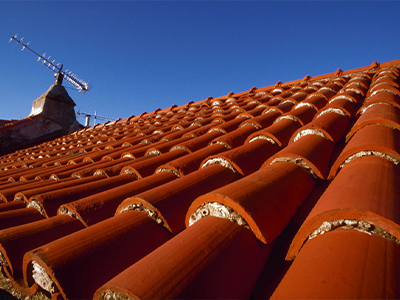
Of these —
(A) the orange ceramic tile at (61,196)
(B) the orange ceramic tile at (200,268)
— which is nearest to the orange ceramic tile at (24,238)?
(A) the orange ceramic tile at (61,196)

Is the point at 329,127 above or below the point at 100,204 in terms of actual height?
above

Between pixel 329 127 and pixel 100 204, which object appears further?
pixel 329 127

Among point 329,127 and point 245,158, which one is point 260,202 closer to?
point 245,158

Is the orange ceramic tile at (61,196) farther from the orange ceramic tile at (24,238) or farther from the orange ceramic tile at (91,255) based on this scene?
the orange ceramic tile at (91,255)

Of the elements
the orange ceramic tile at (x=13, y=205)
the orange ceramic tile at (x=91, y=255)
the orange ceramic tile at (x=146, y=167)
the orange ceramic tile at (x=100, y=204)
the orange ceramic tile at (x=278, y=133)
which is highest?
the orange ceramic tile at (x=278, y=133)

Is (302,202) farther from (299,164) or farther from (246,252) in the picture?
(246,252)

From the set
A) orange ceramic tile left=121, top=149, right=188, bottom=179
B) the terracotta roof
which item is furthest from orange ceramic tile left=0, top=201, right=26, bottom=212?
orange ceramic tile left=121, top=149, right=188, bottom=179

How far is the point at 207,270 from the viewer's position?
2.69ft

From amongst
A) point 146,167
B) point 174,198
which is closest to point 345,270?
point 174,198

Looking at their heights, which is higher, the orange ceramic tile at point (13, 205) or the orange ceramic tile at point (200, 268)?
the orange ceramic tile at point (13, 205)

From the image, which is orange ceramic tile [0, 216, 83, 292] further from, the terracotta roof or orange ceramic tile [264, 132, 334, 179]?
orange ceramic tile [264, 132, 334, 179]

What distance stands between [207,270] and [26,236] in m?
1.06

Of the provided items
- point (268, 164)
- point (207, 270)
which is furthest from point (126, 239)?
point (268, 164)

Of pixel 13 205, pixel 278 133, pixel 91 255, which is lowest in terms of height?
pixel 91 255
